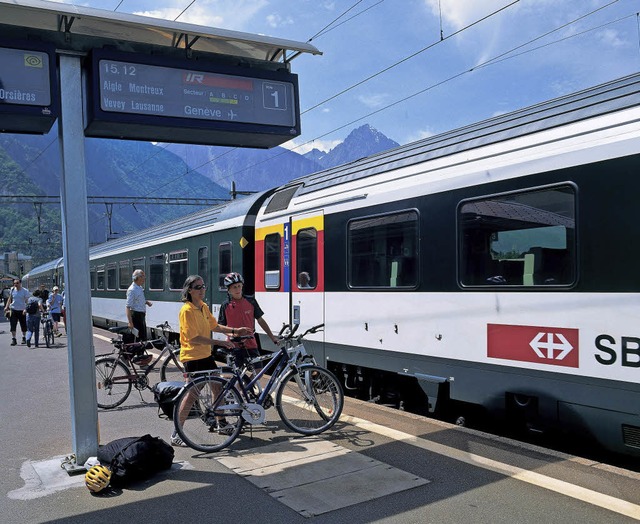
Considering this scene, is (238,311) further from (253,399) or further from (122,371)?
(122,371)

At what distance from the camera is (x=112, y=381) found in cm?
802

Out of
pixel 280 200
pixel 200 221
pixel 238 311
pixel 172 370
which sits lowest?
pixel 172 370

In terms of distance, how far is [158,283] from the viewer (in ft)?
51.9

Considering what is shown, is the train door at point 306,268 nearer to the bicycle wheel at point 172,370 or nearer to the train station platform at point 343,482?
Result: the bicycle wheel at point 172,370

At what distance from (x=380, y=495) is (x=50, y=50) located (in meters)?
4.24

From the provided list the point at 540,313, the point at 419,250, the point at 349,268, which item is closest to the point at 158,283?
→ the point at 349,268

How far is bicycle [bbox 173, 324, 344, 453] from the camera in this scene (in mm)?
5672

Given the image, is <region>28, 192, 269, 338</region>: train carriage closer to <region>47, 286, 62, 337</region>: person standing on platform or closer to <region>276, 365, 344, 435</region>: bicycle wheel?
<region>47, 286, 62, 337</region>: person standing on platform

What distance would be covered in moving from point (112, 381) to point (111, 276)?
14.2m

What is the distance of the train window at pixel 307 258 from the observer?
28.3 ft

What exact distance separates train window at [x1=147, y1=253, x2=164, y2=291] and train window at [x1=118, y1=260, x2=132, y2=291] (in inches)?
107

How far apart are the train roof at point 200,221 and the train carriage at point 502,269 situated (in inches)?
115

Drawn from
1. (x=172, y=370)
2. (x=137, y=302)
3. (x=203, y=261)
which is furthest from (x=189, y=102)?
(x=203, y=261)

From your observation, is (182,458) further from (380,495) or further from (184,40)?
(184,40)
